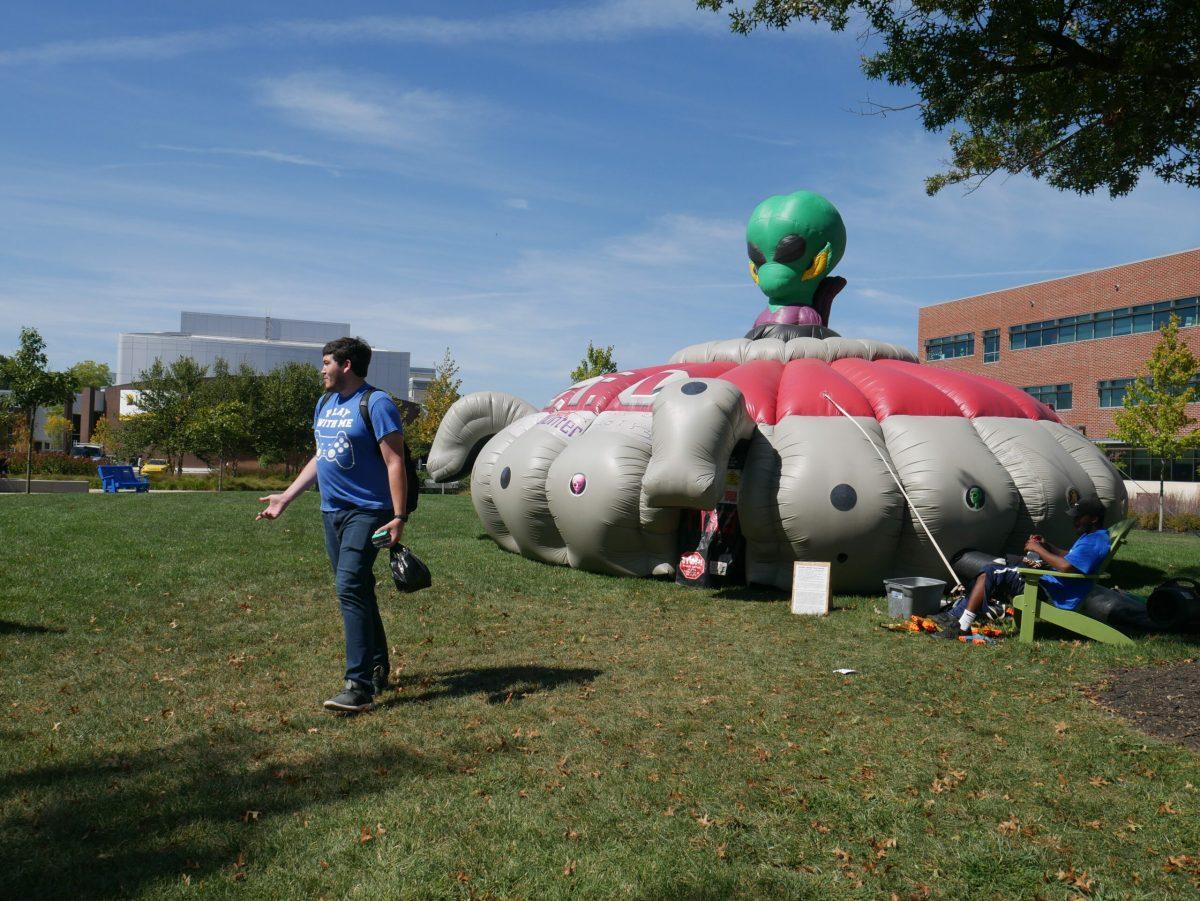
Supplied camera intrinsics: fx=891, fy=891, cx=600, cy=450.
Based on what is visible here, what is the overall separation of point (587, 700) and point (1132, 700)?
11.4 feet

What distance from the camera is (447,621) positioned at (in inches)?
316

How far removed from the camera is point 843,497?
364 inches

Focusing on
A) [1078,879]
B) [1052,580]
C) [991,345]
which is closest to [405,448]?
[1078,879]

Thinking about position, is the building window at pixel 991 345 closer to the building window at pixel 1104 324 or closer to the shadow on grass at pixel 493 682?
the building window at pixel 1104 324

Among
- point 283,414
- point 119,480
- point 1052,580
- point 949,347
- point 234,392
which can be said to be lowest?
point 119,480

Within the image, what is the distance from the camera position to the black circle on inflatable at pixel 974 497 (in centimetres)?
921

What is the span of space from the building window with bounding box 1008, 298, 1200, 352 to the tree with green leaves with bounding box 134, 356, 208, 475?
36.8 metres

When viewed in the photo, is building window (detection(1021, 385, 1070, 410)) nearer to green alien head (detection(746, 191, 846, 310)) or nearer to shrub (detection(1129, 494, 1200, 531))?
shrub (detection(1129, 494, 1200, 531))

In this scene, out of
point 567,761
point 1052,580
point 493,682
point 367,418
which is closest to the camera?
point 567,761

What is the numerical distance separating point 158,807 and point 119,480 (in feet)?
96.7

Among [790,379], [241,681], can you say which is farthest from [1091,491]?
[241,681]

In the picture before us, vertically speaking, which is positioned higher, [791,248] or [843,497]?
[791,248]

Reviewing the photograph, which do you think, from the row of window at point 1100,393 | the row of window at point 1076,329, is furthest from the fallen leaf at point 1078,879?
the row of window at point 1076,329

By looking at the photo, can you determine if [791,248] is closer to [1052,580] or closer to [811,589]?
[811,589]
